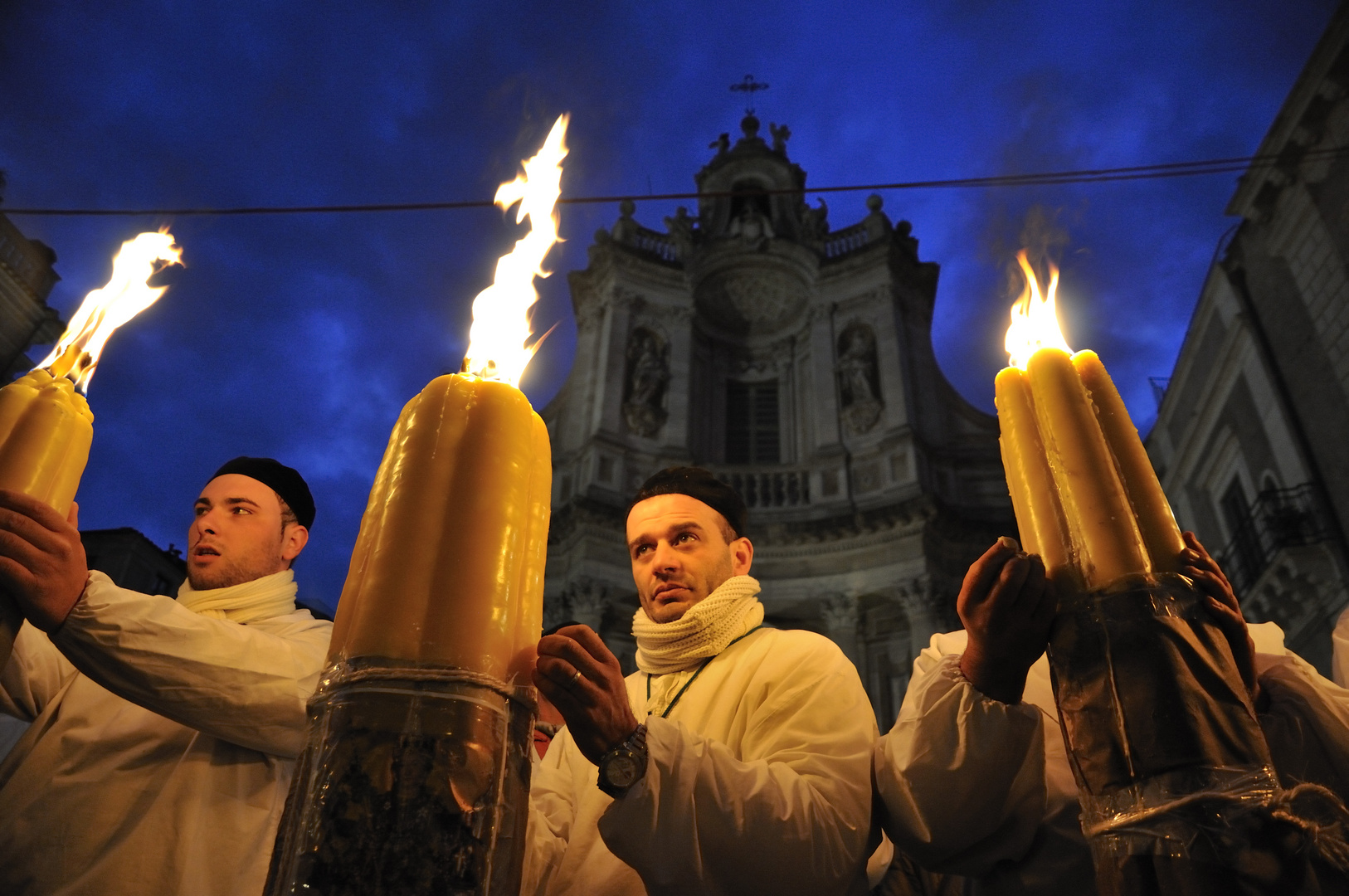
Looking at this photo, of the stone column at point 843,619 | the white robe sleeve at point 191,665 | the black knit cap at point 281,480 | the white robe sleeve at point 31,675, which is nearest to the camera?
the white robe sleeve at point 191,665

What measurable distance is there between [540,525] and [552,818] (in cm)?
115

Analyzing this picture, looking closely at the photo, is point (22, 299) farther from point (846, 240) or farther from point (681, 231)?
point (846, 240)

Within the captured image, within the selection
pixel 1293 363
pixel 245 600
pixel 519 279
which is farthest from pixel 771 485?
pixel 519 279

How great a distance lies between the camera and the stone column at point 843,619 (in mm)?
15227

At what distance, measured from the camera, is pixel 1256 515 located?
13102 mm

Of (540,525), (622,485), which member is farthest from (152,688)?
(622,485)

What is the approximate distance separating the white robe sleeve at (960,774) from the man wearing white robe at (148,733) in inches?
59.0

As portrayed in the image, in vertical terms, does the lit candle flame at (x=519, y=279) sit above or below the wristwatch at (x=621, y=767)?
above

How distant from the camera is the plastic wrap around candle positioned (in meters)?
1.39

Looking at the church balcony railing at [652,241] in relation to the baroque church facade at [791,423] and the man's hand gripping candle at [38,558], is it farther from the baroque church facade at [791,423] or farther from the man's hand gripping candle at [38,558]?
the man's hand gripping candle at [38,558]

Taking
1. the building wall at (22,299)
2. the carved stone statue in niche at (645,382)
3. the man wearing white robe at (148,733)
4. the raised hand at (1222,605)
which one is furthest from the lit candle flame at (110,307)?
the carved stone statue in niche at (645,382)

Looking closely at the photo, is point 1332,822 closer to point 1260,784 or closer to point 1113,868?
point 1260,784

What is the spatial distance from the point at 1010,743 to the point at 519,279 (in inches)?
58.8

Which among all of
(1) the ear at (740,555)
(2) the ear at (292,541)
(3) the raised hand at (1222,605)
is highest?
(2) the ear at (292,541)
